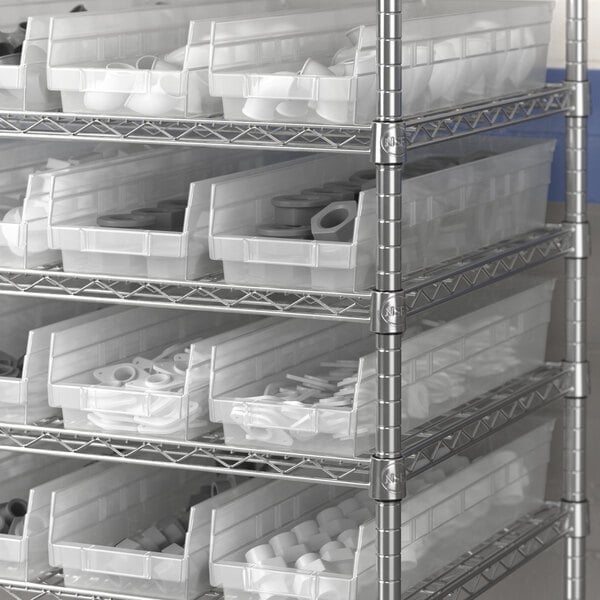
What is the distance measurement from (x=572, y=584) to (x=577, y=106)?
3.13ft

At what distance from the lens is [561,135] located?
10.0 ft

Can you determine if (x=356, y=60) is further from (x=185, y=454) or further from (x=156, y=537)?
(x=156, y=537)

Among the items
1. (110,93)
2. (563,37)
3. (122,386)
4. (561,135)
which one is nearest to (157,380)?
(122,386)

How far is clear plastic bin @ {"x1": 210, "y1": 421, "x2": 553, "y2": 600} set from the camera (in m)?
2.55

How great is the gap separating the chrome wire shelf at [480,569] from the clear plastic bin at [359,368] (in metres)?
0.30

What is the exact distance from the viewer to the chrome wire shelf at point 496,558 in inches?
105

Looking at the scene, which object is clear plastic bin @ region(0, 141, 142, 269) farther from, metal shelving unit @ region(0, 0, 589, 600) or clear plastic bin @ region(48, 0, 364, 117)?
clear plastic bin @ region(48, 0, 364, 117)

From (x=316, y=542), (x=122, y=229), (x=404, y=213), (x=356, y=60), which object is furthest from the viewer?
(x=316, y=542)

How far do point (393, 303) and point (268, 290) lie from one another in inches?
8.8

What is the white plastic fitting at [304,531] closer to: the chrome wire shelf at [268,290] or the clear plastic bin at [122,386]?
the clear plastic bin at [122,386]

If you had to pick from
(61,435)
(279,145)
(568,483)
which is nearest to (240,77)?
(279,145)

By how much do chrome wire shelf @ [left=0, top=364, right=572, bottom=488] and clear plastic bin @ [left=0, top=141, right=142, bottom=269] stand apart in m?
0.31

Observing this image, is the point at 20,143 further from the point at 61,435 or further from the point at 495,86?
the point at 495,86

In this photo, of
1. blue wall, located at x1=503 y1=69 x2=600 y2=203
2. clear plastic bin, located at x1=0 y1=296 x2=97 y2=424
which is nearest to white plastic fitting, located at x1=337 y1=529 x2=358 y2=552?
clear plastic bin, located at x1=0 y1=296 x2=97 y2=424
